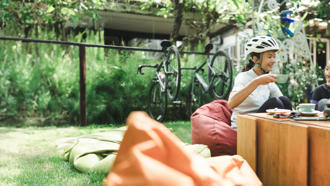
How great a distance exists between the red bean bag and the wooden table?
23.7 inches

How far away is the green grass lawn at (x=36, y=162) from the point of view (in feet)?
6.92

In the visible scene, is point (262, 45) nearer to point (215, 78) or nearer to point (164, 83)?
point (215, 78)

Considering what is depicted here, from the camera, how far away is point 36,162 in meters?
2.62

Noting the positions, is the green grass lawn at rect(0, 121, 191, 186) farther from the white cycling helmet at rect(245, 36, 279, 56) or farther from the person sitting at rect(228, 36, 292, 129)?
the white cycling helmet at rect(245, 36, 279, 56)

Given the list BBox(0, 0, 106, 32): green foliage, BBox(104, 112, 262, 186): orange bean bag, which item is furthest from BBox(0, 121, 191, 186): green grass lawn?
BBox(0, 0, 106, 32): green foliage

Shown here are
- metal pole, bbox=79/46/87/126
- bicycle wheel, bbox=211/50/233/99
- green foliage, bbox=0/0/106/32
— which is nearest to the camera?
bicycle wheel, bbox=211/50/233/99

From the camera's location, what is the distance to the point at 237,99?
2.29 meters

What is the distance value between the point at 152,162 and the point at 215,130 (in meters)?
1.79

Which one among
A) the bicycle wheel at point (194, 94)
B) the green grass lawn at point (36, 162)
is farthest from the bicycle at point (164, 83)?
the green grass lawn at point (36, 162)

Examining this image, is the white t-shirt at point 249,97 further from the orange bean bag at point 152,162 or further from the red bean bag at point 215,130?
the orange bean bag at point 152,162

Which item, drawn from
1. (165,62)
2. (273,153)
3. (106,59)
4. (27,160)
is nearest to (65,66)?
(106,59)

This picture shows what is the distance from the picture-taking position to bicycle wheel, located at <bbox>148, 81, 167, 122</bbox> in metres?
5.06

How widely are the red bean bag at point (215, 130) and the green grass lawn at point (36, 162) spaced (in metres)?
0.88

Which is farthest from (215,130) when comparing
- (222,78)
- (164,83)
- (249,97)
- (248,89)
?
(164,83)
